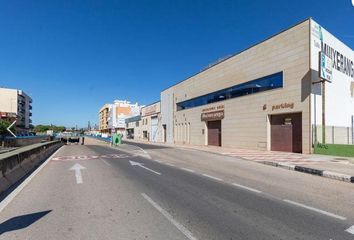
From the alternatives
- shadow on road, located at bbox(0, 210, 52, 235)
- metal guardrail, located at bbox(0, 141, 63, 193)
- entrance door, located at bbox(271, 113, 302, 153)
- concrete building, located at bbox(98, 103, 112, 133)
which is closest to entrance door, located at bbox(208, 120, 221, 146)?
entrance door, located at bbox(271, 113, 302, 153)

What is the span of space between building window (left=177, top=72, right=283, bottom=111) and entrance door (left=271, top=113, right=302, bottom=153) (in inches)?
116

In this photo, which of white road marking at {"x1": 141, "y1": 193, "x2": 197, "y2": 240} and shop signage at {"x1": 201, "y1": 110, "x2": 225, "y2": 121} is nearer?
white road marking at {"x1": 141, "y1": 193, "x2": 197, "y2": 240}

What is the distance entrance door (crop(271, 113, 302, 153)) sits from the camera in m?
21.8

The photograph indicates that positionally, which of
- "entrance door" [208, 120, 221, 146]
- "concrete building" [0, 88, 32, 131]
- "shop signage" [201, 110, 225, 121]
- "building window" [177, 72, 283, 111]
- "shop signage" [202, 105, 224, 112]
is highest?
"concrete building" [0, 88, 32, 131]

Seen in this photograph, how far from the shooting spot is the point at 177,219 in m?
5.28

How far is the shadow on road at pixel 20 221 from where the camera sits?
4.84 metres

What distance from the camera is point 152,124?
62.9 meters

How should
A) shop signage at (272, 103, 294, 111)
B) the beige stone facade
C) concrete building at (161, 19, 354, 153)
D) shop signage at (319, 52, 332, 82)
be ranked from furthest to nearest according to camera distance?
1. shop signage at (272, 103, 294, 111)
2. the beige stone facade
3. concrete building at (161, 19, 354, 153)
4. shop signage at (319, 52, 332, 82)

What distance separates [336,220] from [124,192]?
516 centimetres

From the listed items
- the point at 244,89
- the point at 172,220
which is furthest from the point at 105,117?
the point at 172,220

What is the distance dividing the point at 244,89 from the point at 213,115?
6899 mm

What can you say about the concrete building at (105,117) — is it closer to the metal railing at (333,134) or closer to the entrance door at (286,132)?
the entrance door at (286,132)

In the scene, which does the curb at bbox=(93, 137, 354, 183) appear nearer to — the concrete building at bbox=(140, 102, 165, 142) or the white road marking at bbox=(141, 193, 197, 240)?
the white road marking at bbox=(141, 193, 197, 240)

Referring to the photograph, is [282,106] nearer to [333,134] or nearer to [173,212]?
[333,134]
